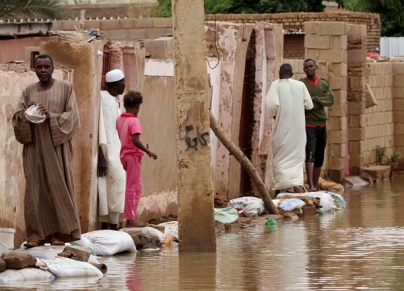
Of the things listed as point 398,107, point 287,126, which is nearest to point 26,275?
point 287,126

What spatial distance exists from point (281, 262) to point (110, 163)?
220cm

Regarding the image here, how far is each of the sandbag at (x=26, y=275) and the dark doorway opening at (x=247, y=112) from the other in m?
7.20

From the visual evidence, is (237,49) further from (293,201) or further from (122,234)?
(122,234)

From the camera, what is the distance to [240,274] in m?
8.60

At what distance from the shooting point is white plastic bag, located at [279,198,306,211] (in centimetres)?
1347

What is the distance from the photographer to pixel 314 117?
1544cm

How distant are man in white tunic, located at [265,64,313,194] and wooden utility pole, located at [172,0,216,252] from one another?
4.67 metres

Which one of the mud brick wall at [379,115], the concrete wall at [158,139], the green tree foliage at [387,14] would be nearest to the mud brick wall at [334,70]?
the mud brick wall at [379,115]

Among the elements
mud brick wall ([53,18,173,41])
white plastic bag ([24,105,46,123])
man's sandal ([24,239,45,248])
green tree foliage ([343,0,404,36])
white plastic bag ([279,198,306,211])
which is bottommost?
white plastic bag ([279,198,306,211])

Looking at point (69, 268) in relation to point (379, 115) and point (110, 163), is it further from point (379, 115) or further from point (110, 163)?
point (379, 115)

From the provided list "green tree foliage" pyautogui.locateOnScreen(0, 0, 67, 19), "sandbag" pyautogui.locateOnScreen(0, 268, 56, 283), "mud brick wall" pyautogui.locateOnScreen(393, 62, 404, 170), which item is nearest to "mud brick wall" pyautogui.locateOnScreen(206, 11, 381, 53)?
"green tree foliage" pyautogui.locateOnScreen(0, 0, 67, 19)

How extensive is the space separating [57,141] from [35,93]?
441 millimetres

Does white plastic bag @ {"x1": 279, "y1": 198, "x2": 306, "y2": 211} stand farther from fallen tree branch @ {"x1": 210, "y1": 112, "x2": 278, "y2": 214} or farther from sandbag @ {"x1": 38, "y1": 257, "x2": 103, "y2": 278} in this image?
sandbag @ {"x1": 38, "y1": 257, "x2": 103, "y2": 278}

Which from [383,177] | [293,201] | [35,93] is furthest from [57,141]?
[383,177]
